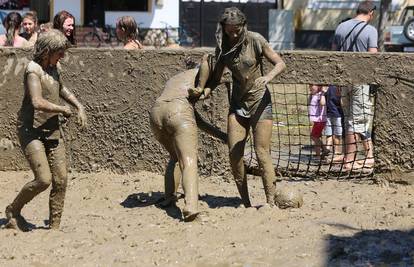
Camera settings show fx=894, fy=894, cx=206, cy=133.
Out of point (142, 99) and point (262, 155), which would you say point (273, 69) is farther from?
point (142, 99)

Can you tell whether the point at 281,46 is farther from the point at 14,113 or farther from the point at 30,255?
the point at 30,255

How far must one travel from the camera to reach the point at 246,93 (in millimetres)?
7762

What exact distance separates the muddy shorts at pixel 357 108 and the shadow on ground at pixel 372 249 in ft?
9.29

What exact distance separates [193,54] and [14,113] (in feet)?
6.81

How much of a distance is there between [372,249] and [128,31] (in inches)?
173

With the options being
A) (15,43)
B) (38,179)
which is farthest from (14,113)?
(38,179)

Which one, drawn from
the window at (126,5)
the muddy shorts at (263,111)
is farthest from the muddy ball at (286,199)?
the window at (126,5)

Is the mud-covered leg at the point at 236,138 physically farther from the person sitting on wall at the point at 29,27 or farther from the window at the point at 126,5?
the window at the point at 126,5

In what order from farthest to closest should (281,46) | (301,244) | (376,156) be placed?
(281,46), (376,156), (301,244)

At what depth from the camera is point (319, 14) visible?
29.7m

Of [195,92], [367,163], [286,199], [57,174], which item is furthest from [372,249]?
[367,163]

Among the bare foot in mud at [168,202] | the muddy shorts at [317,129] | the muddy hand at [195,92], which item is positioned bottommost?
the bare foot in mud at [168,202]

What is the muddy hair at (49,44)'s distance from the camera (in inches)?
265

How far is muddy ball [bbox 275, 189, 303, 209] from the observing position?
773 centimetres
